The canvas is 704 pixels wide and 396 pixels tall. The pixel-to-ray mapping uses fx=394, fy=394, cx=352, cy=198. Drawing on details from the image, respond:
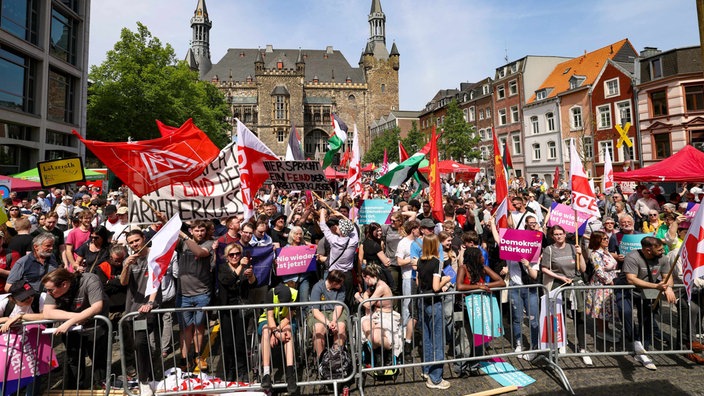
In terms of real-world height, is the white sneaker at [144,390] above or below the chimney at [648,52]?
below

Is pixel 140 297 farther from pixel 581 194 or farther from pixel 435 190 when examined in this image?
pixel 581 194

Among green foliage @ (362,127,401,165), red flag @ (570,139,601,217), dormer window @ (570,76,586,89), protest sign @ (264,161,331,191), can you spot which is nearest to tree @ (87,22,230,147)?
protest sign @ (264,161,331,191)

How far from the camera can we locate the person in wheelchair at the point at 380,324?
15.9 feet

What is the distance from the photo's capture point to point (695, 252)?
3.96m

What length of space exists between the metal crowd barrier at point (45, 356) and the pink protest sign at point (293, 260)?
7.08ft

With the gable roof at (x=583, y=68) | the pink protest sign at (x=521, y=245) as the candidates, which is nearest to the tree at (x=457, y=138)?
the gable roof at (x=583, y=68)

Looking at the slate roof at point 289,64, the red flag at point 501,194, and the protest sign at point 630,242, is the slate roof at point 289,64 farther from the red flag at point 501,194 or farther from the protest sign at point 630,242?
the protest sign at point 630,242

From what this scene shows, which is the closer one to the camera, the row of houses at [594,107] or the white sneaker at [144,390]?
the white sneaker at [144,390]

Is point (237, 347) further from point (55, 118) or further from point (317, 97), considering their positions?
point (317, 97)

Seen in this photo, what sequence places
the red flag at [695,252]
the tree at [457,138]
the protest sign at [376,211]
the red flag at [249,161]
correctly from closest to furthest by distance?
the red flag at [695,252] < the red flag at [249,161] < the protest sign at [376,211] < the tree at [457,138]

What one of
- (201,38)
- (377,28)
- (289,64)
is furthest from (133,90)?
(377,28)

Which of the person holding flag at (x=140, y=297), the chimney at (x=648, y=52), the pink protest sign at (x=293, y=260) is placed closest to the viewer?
the person holding flag at (x=140, y=297)

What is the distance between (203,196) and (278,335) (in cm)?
262

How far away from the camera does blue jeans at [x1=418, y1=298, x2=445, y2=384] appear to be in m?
4.68
